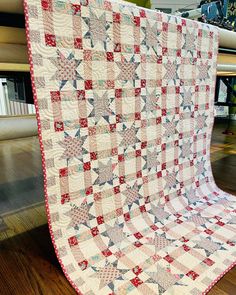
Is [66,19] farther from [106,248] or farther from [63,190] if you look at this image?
[106,248]

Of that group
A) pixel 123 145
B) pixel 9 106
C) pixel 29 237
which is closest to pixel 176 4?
pixel 9 106

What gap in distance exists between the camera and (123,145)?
781 millimetres

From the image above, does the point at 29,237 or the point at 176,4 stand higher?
the point at 176,4

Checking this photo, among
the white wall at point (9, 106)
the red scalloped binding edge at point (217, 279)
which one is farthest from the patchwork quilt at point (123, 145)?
the white wall at point (9, 106)

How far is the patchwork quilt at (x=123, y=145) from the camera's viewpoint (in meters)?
0.62

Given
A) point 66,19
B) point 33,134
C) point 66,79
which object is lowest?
point 33,134

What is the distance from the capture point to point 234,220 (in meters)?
0.89

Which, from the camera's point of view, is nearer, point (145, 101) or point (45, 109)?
point (45, 109)

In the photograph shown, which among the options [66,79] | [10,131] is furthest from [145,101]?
[10,131]

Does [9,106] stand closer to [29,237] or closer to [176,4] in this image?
[29,237]

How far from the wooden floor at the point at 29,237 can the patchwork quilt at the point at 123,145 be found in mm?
56

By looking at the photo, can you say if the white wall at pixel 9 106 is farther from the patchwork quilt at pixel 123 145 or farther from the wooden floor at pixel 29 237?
the patchwork quilt at pixel 123 145

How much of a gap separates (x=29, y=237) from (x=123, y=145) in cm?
46

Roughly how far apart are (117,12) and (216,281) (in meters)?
0.75
